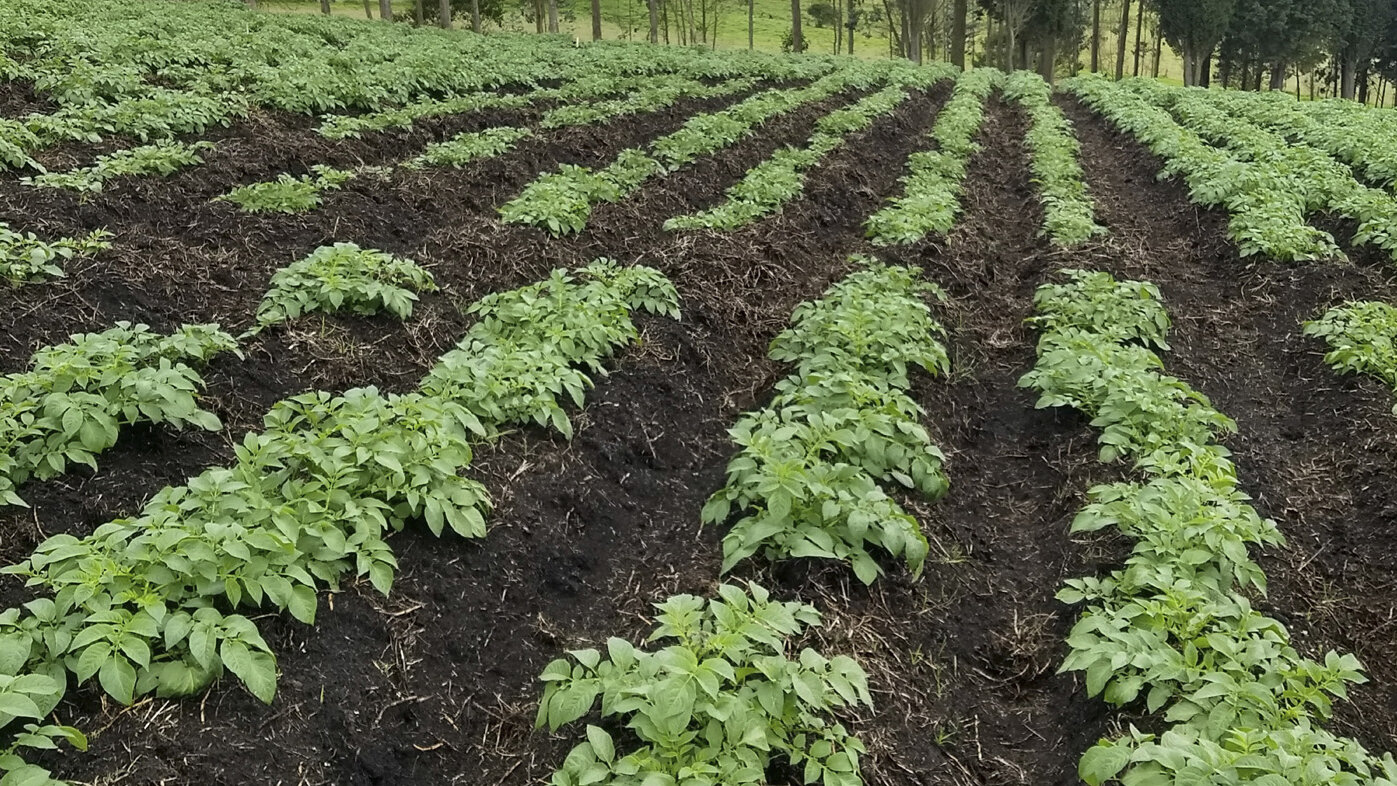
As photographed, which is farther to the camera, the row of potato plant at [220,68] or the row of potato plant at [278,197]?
the row of potato plant at [220,68]

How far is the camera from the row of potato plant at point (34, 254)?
18.4 feet

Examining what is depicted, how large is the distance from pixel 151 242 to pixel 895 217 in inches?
297

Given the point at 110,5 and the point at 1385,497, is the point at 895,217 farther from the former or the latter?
the point at 110,5

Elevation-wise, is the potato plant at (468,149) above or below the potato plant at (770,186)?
above

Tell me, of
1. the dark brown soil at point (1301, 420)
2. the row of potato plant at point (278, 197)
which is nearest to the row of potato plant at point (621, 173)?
the row of potato plant at point (278, 197)

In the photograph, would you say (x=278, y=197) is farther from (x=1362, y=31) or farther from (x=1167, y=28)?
(x=1362, y=31)

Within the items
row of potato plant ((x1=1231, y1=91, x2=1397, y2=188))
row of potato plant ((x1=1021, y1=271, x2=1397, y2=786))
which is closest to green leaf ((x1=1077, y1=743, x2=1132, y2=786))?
row of potato plant ((x1=1021, y1=271, x2=1397, y2=786))

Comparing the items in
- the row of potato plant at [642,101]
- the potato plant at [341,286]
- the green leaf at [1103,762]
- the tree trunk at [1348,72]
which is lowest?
the green leaf at [1103,762]

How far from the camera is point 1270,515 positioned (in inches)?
195

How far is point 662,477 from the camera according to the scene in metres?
5.33

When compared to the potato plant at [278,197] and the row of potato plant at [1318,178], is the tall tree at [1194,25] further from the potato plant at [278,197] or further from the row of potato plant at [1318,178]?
the potato plant at [278,197]

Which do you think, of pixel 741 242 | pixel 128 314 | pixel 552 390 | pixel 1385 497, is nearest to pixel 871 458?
pixel 552 390

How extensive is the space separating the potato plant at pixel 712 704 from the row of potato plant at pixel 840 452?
2.61 ft

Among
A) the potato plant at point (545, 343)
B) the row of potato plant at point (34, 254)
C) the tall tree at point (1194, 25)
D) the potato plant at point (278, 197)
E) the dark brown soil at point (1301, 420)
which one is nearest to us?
the dark brown soil at point (1301, 420)
